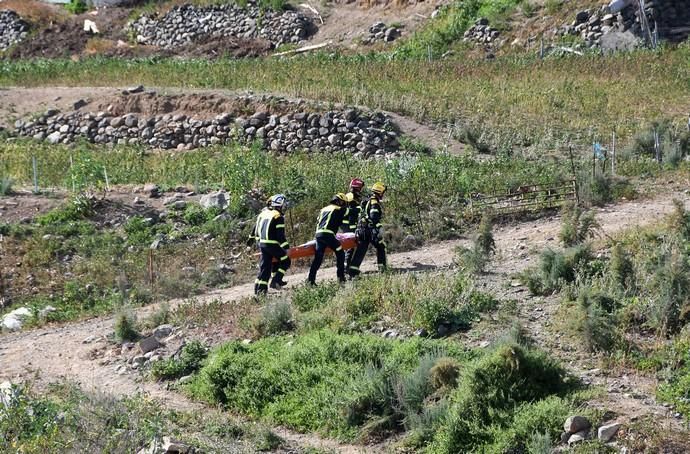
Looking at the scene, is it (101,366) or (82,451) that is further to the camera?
(101,366)

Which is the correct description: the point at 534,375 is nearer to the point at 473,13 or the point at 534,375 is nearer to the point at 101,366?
the point at 101,366

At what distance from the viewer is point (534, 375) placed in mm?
11289

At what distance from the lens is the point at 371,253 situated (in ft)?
61.6

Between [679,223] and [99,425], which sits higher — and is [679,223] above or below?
above

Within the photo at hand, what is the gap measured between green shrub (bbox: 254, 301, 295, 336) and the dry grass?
40.5 m

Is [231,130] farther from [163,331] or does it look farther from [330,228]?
[163,331]

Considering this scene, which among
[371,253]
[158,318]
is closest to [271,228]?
[158,318]

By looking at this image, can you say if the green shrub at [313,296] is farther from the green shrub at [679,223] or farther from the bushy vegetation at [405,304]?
the green shrub at [679,223]

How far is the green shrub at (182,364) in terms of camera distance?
13859 millimetres

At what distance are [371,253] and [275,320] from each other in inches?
184

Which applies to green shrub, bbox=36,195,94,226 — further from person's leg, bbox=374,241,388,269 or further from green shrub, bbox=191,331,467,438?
green shrub, bbox=191,331,467,438

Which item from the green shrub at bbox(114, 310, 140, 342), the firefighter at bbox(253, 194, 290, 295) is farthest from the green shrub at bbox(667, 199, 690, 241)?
the green shrub at bbox(114, 310, 140, 342)

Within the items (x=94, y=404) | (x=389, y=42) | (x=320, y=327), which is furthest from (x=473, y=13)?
(x=94, y=404)

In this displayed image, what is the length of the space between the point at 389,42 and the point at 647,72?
1314 centimetres
